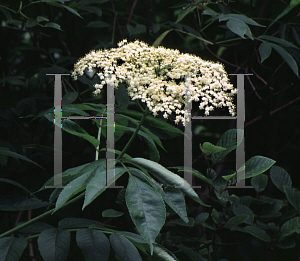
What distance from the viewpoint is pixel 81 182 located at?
2.58 ft

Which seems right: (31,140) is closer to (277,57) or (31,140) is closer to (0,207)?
(0,207)

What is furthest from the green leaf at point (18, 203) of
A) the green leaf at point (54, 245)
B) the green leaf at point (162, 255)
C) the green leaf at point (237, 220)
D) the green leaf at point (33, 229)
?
the green leaf at point (237, 220)

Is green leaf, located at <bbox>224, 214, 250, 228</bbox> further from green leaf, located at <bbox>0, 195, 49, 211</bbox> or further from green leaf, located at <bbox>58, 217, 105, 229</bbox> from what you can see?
green leaf, located at <bbox>0, 195, 49, 211</bbox>

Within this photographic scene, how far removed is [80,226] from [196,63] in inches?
23.6

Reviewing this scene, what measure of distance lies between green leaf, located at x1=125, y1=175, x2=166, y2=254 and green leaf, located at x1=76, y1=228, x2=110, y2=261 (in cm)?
24

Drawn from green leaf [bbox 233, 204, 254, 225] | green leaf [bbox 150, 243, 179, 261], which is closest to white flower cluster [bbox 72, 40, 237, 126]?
green leaf [bbox 150, 243, 179, 261]

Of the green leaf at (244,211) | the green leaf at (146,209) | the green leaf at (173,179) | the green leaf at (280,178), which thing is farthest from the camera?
the green leaf at (280,178)

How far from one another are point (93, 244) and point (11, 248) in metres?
0.22

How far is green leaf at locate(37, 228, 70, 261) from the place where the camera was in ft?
2.74

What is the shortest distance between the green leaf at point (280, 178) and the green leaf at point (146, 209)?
2.82ft

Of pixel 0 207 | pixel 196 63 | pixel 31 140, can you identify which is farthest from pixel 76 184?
pixel 31 140

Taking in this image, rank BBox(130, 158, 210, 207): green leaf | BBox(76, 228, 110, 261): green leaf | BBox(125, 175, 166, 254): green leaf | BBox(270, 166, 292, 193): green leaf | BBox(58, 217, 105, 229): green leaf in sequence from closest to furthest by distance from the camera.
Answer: BBox(125, 175, 166, 254): green leaf → BBox(130, 158, 210, 207): green leaf → BBox(76, 228, 110, 261): green leaf → BBox(58, 217, 105, 229): green leaf → BBox(270, 166, 292, 193): green leaf

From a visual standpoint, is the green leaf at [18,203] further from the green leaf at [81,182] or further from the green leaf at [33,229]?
the green leaf at [81,182]

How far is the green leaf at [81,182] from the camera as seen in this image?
28.3 inches
